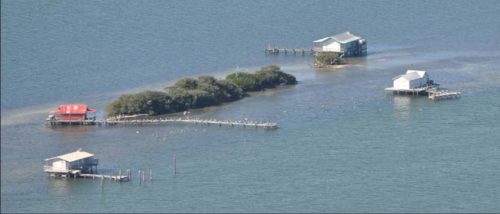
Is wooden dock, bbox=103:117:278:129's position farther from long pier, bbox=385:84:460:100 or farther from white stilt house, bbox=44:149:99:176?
long pier, bbox=385:84:460:100

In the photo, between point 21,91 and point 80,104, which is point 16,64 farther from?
point 80,104

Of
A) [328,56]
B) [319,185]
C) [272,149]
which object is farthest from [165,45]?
[319,185]

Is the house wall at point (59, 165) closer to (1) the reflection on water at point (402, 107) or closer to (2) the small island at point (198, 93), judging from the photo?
(2) the small island at point (198, 93)

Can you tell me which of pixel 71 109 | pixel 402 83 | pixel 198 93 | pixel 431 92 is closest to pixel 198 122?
pixel 198 93

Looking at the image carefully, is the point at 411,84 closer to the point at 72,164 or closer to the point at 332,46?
the point at 332,46

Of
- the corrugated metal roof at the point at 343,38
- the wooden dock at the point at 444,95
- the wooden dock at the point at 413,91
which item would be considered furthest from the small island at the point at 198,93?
the corrugated metal roof at the point at 343,38

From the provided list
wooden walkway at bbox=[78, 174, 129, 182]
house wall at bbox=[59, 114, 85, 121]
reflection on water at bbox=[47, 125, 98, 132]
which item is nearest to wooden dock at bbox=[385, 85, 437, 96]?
reflection on water at bbox=[47, 125, 98, 132]
